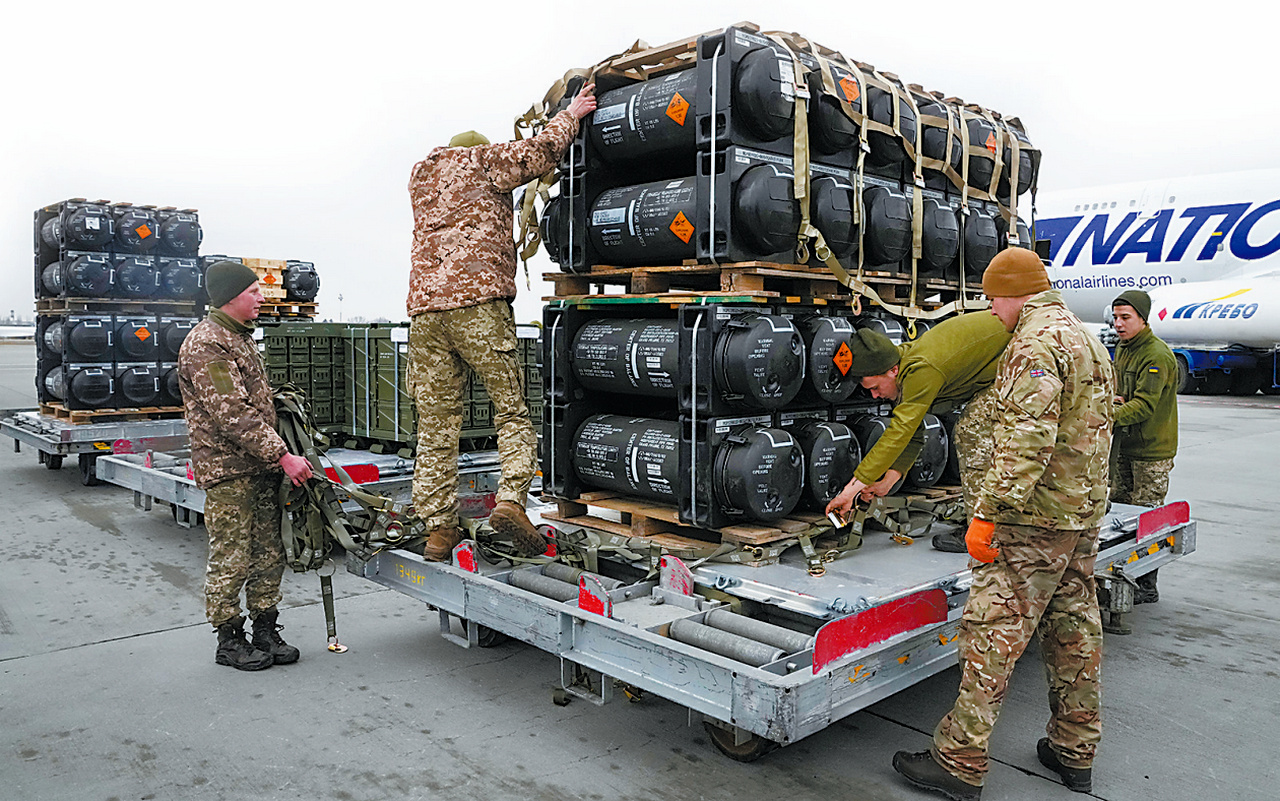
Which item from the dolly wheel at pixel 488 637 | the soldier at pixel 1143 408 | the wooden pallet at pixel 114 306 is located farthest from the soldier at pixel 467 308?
the wooden pallet at pixel 114 306

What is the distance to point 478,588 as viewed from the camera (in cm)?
457

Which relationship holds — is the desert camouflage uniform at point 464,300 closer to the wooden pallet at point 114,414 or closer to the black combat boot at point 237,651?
the black combat boot at point 237,651

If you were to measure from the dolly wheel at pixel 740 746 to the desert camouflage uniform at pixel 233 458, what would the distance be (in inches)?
103

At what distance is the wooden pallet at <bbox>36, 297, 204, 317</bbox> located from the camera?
1104 cm

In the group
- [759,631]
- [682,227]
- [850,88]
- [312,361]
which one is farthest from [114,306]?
[759,631]

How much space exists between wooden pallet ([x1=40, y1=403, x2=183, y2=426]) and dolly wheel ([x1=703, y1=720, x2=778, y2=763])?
9.26 meters

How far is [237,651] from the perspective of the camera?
5102 millimetres

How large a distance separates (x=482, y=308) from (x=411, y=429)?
357 cm

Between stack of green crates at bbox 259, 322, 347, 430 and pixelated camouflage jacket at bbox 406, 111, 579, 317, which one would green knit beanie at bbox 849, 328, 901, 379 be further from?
stack of green crates at bbox 259, 322, 347, 430

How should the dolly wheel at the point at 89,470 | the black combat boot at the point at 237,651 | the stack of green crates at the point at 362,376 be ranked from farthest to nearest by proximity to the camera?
the dolly wheel at the point at 89,470 < the stack of green crates at the point at 362,376 < the black combat boot at the point at 237,651

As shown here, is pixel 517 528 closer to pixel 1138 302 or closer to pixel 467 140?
pixel 467 140

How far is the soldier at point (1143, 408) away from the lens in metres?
6.27

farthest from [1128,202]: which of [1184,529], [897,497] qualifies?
[897,497]

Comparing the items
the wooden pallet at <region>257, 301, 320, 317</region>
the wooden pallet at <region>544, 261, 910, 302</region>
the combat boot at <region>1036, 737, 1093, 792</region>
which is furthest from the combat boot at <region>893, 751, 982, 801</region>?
the wooden pallet at <region>257, 301, 320, 317</region>
